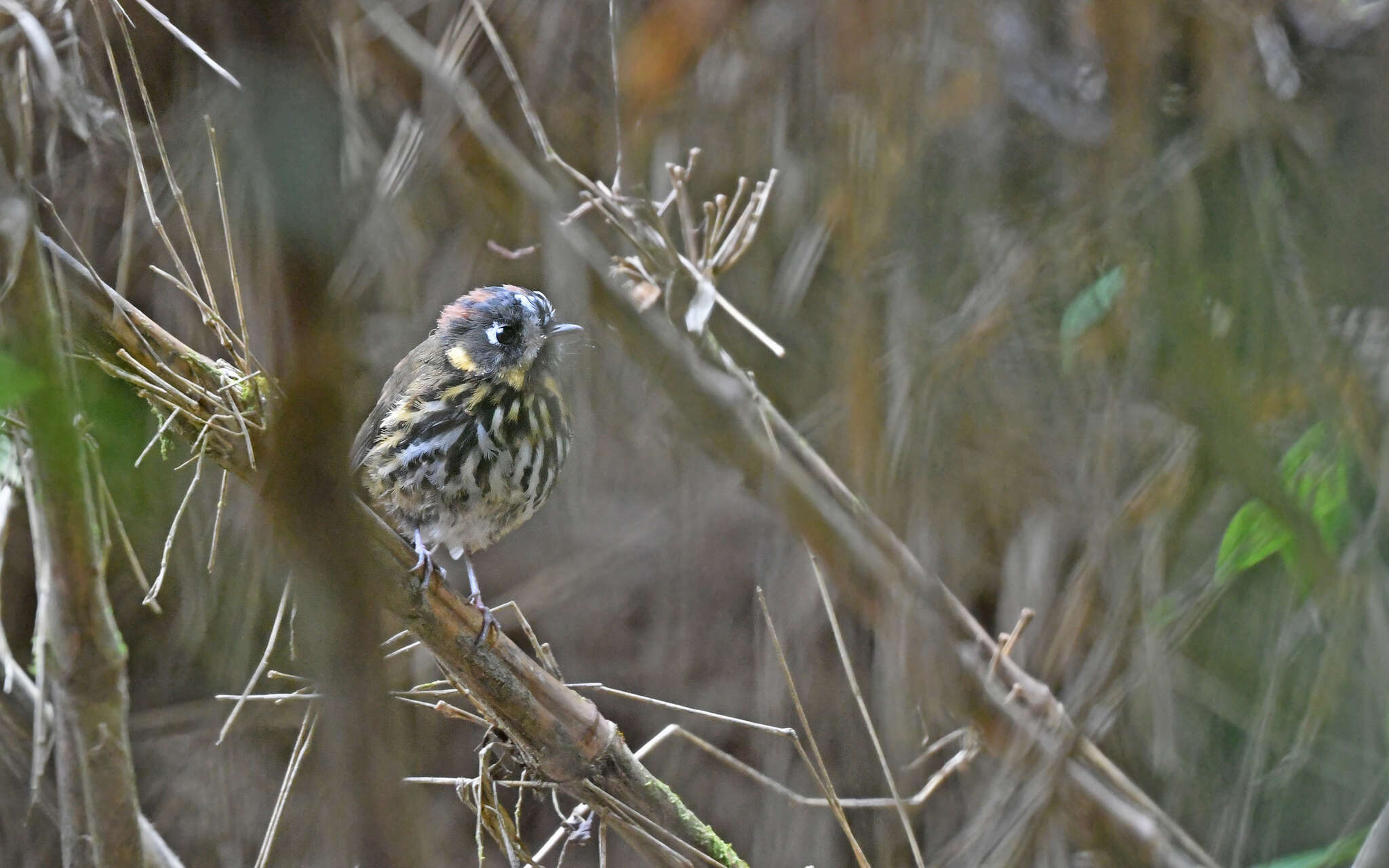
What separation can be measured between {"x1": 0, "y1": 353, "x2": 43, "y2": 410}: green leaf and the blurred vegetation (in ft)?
1.46

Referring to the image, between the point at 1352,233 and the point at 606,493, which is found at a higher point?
the point at 1352,233

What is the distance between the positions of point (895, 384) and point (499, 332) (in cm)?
100

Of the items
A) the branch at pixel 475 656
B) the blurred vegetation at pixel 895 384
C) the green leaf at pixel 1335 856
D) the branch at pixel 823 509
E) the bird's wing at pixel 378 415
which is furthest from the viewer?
the branch at pixel 823 509

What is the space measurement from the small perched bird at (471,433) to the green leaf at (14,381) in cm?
170

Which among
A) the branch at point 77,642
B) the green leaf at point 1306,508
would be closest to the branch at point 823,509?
the green leaf at point 1306,508

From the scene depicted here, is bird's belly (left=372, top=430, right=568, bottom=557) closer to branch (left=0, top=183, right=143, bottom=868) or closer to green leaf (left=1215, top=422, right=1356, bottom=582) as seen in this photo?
branch (left=0, top=183, right=143, bottom=868)

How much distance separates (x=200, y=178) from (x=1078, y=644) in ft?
8.74

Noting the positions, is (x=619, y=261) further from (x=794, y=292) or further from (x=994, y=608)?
(x=994, y=608)

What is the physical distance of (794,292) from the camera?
11.4 feet

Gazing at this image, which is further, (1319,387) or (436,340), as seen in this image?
(436,340)

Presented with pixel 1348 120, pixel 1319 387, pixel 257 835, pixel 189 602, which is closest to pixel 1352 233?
pixel 1319 387

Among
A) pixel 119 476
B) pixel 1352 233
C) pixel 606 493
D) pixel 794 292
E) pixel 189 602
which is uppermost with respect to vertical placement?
pixel 119 476

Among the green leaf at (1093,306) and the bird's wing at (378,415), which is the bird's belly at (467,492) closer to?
the bird's wing at (378,415)

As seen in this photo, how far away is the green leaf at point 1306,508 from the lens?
2.08 metres
